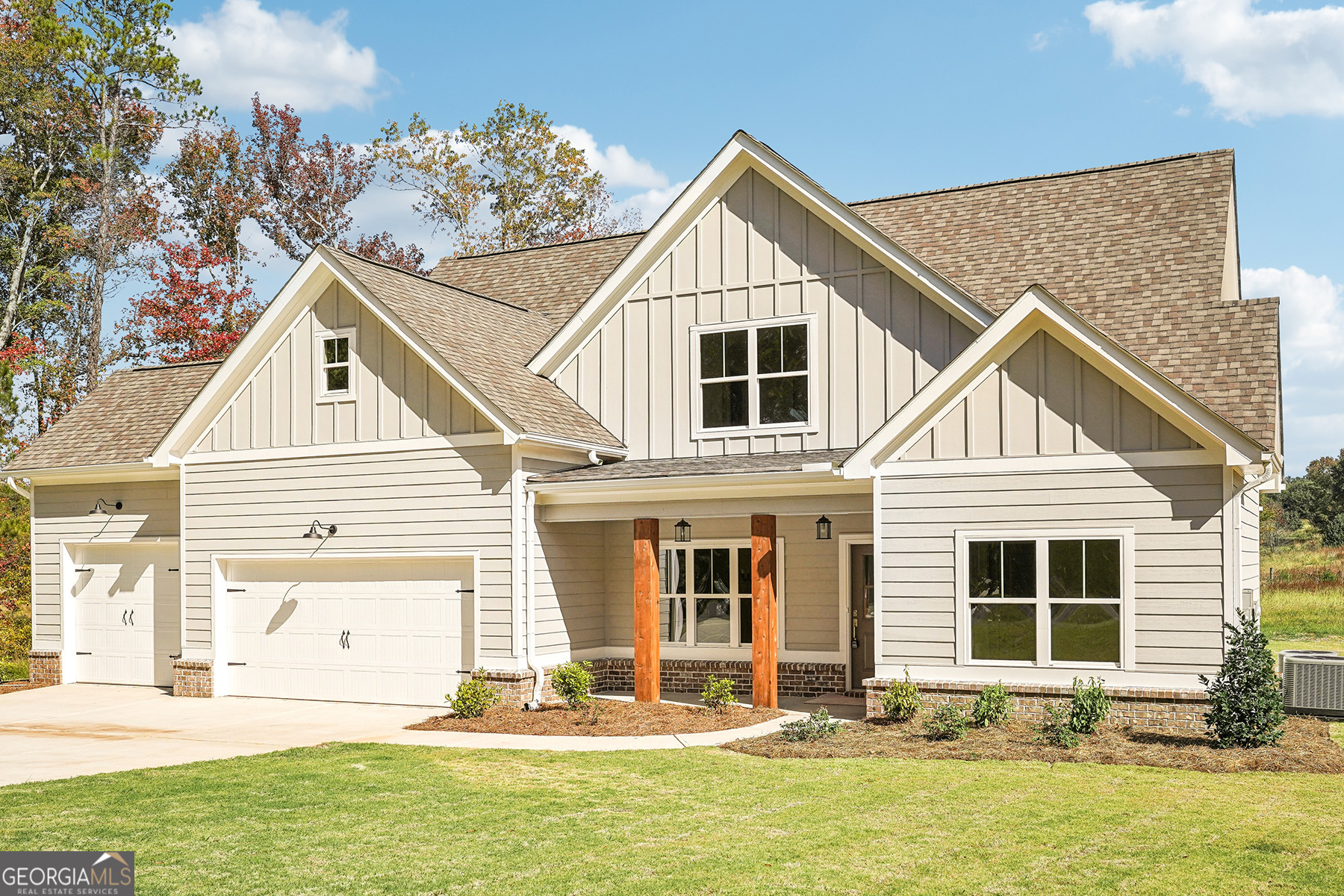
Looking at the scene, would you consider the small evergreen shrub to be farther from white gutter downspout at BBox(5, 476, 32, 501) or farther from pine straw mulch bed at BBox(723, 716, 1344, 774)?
white gutter downspout at BBox(5, 476, 32, 501)

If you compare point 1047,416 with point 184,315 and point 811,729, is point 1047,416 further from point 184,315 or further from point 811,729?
point 184,315

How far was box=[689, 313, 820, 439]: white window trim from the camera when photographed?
16.2 meters

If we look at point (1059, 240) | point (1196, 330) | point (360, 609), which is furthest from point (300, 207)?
point (1196, 330)

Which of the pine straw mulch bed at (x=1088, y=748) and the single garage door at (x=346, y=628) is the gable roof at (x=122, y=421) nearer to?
the single garage door at (x=346, y=628)

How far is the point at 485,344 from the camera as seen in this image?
17.1 m

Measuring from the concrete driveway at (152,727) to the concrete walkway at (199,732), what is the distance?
0.02 metres

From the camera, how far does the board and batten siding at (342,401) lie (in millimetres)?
16016

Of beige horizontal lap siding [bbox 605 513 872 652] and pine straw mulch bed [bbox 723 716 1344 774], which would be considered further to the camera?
beige horizontal lap siding [bbox 605 513 872 652]

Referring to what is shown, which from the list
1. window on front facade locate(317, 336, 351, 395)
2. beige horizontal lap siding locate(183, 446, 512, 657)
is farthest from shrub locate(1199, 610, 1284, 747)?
window on front facade locate(317, 336, 351, 395)

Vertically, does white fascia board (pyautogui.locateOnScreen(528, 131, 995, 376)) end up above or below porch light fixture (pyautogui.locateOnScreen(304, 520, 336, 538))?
above

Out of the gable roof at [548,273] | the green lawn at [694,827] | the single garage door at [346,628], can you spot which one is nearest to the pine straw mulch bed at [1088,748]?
the green lawn at [694,827]

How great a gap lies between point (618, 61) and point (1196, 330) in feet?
38.7

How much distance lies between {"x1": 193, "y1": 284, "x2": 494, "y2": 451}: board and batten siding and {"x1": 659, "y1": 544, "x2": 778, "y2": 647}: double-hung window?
366 centimetres

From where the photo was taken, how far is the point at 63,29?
102 ft
